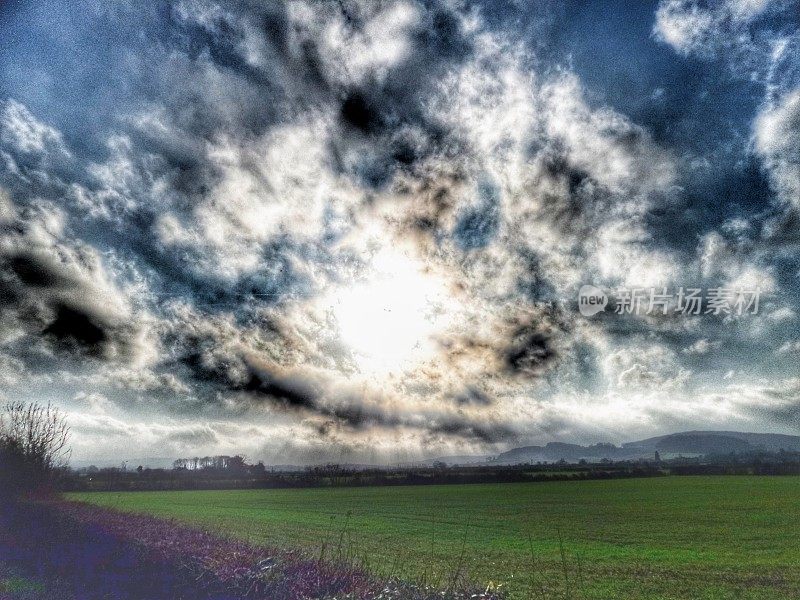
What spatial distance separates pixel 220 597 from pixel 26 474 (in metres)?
30.5

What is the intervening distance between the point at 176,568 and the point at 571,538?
953 inches

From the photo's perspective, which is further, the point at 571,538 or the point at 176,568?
the point at 571,538

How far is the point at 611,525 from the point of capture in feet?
108

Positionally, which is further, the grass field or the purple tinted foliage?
the grass field

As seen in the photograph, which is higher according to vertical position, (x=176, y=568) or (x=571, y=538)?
(x=176, y=568)

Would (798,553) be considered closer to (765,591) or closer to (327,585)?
(765,591)

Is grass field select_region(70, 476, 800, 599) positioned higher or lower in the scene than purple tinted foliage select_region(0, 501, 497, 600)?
lower

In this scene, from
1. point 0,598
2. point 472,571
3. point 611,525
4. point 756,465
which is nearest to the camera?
point 0,598

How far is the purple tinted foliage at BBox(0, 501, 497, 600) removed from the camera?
7711 mm

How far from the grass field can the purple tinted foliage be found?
1605 mm

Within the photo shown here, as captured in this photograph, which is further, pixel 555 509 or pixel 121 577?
pixel 555 509

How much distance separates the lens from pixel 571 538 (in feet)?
90.8

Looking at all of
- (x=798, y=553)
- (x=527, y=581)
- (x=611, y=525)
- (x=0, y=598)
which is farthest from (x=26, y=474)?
(x=798, y=553)

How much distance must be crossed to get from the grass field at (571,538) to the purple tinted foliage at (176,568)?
5.26ft
